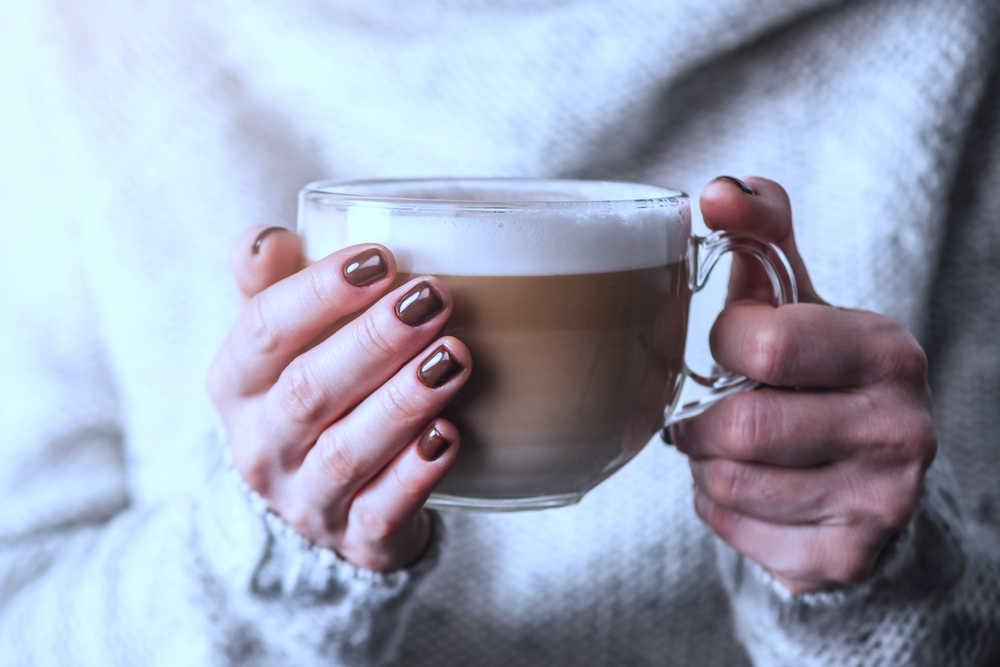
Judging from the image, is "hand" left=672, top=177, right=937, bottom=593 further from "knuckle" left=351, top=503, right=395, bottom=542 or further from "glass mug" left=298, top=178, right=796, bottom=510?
"knuckle" left=351, top=503, right=395, bottom=542

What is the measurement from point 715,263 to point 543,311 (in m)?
0.18

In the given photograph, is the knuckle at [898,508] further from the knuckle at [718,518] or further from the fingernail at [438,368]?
the fingernail at [438,368]

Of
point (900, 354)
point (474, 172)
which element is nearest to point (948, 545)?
point (900, 354)

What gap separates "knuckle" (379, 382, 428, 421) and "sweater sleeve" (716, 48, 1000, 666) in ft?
1.32

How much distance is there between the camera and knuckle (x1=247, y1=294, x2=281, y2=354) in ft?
1.92

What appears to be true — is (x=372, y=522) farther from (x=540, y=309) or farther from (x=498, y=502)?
(x=540, y=309)

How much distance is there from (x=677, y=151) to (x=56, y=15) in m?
0.68

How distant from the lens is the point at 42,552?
1.04 meters

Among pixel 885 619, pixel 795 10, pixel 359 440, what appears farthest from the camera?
pixel 795 10

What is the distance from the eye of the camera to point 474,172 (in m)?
1.06

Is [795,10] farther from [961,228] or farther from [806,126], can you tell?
[961,228]

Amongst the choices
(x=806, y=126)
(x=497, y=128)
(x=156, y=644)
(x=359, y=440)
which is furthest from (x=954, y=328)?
(x=156, y=644)

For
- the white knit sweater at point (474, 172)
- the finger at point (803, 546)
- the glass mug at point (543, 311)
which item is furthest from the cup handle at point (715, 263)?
the white knit sweater at point (474, 172)

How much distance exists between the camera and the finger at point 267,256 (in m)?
0.66
